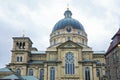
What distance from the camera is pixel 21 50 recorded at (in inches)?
3238

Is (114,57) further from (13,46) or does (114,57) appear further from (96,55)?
(13,46)

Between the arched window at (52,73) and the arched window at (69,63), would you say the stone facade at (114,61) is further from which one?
the arched window at (52,73)

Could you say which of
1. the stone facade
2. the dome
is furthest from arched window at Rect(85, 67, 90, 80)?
the stone facade

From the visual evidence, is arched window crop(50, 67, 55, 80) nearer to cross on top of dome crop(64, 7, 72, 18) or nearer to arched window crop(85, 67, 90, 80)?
arched window crop(85, 67, 90, 80)

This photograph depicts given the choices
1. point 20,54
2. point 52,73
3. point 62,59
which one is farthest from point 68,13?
point 52,73

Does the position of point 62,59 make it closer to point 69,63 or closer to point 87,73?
point 69,63

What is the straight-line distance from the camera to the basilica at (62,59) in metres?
75.1

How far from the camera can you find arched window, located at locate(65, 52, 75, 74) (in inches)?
2950

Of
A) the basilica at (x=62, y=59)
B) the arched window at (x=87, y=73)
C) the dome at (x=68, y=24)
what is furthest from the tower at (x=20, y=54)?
the arched window at (x=87, y=73)

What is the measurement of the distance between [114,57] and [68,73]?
29.2 m

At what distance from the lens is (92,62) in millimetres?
76250

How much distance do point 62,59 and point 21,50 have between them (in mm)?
15503

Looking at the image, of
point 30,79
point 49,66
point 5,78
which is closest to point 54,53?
point 49,66

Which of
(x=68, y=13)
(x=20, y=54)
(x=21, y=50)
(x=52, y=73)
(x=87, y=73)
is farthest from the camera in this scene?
(x=68, y=13)
